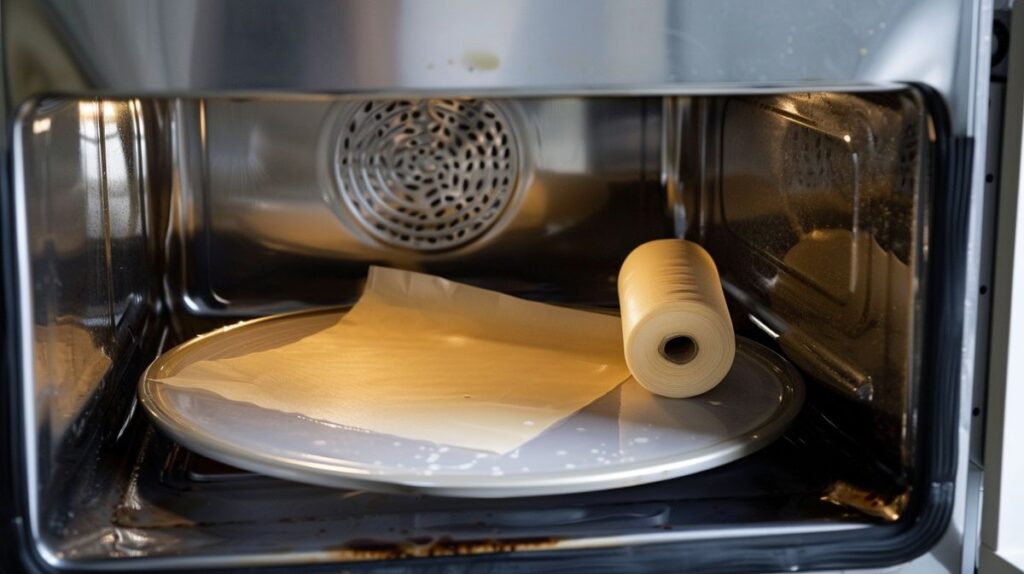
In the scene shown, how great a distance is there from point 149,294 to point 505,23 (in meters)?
0.66

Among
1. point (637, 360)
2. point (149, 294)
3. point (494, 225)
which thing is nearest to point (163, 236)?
point (149, 294)

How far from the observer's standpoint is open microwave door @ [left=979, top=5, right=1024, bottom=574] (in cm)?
75

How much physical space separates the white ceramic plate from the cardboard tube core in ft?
0.12

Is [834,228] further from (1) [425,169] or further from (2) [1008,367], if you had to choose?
(1) [425,169]

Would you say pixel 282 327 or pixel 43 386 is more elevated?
pixel 43 386

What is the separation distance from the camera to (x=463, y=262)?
1267mm

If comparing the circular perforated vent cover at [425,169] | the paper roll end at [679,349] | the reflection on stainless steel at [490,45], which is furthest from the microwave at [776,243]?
the circular perforated vent cover at [425,169]

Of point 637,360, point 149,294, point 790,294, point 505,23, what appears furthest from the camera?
point 149,294

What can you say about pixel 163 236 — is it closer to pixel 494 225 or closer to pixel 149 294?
pixel 149 294

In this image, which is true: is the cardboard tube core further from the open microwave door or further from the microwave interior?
the open microwave door

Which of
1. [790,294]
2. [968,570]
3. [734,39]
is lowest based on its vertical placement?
[968,570]

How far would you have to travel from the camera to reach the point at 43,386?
0.71 m

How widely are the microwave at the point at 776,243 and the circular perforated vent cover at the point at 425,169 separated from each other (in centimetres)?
27

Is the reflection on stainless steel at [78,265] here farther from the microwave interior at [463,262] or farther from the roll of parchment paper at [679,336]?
the roll of parchment paper at [679,336]
